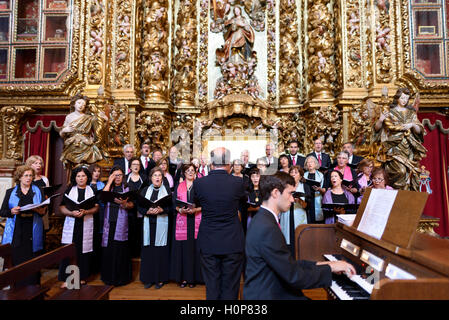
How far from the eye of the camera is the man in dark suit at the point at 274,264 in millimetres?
1840

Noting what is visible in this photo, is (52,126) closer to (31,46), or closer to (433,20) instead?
(31,46)

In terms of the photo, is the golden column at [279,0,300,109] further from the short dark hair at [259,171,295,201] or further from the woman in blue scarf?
the short dark hair at [259,171,295,201]

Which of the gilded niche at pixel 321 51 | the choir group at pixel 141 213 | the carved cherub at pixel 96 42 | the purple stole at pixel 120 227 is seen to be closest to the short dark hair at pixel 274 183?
the choir group at pixel 141 213

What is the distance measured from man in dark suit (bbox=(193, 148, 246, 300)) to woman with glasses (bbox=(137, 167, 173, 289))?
1.35 meters

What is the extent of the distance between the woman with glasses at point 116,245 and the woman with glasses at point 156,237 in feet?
0.86

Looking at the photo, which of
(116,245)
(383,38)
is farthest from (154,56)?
(383,38)

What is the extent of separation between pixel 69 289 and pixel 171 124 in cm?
571

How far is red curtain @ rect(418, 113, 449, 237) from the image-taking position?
714 centimetres

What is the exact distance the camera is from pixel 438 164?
287 inches

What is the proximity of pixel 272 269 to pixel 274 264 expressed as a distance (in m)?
0.09

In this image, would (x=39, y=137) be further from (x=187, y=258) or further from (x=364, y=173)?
(x=364, y=173)

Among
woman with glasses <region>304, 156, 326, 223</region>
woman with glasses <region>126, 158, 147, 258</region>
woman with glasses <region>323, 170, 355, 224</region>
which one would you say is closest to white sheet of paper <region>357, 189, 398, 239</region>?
woman with glasses <region>323, 170, 355, 224</region>

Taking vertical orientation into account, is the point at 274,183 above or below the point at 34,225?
above

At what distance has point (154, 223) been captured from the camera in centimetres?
429
